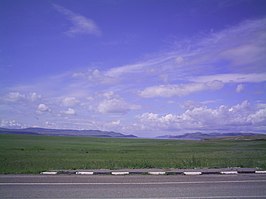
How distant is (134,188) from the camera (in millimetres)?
11789

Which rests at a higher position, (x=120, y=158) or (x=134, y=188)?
(x=134, y=188)

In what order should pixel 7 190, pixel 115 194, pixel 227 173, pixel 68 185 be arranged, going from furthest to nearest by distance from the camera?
pixel 227 173, pixel 68 185, pixel 7 190, pixel 115 194

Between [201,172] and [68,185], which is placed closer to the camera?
[68,185]

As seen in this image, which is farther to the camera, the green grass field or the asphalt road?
the green grass field

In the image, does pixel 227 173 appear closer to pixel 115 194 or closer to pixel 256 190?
pixel 256 190

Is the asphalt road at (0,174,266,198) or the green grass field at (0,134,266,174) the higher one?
the asphalt road at (0,174,266,198)

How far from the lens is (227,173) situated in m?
16.4

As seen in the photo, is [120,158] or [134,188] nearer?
[134,188]

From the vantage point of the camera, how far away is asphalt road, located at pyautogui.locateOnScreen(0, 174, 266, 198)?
10.5 m

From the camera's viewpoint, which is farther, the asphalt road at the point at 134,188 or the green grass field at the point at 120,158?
the green grass field at the point at 120,158

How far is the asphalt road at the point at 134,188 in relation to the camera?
10508mm

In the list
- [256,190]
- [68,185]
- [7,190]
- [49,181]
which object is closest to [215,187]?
[256,190]

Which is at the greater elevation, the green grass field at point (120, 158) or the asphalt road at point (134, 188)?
the asphalt road at point (134, 188)

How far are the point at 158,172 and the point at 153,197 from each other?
6.51 metres
